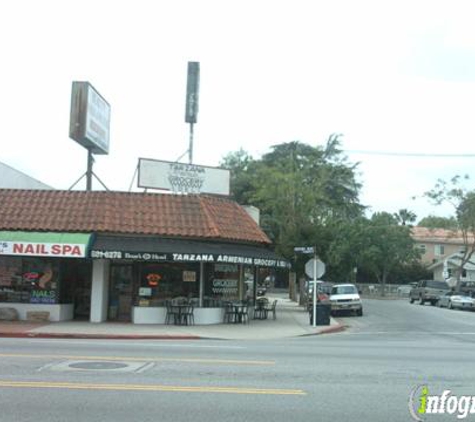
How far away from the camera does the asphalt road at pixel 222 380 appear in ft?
25.7

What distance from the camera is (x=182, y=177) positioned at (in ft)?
94.4

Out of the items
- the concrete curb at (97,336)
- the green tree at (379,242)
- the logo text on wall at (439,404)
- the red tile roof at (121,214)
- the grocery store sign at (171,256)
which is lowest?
the concrete curb at (97,336)

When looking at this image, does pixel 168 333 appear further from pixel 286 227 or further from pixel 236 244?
pixel 286 227

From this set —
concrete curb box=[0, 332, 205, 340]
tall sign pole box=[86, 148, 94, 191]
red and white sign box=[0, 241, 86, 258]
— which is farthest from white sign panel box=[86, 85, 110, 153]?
concrete curb box=[0, 332, 205, 340]

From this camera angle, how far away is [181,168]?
28781mm

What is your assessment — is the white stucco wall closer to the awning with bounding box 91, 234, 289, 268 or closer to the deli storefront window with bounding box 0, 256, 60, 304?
the deli storefront window with bounding box 0, 256, 60, 304

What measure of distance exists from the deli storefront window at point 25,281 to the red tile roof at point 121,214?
1396 mm

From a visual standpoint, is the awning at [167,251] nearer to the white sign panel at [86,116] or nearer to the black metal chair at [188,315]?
the black metal chair at [188,315]

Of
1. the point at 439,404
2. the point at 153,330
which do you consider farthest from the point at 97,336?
the point at 439,404

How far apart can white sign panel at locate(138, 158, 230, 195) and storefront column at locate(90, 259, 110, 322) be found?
5.34 meters

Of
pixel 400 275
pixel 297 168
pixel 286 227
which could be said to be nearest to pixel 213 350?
pixel 286 227

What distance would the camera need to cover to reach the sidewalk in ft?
63.8

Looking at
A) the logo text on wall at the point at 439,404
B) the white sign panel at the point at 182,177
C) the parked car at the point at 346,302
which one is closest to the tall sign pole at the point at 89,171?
the white sign panel at the point at 182,177

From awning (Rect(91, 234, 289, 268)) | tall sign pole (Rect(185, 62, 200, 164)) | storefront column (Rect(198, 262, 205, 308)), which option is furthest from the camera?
tall sign pole (Rect(185, 62, 200, 164))
